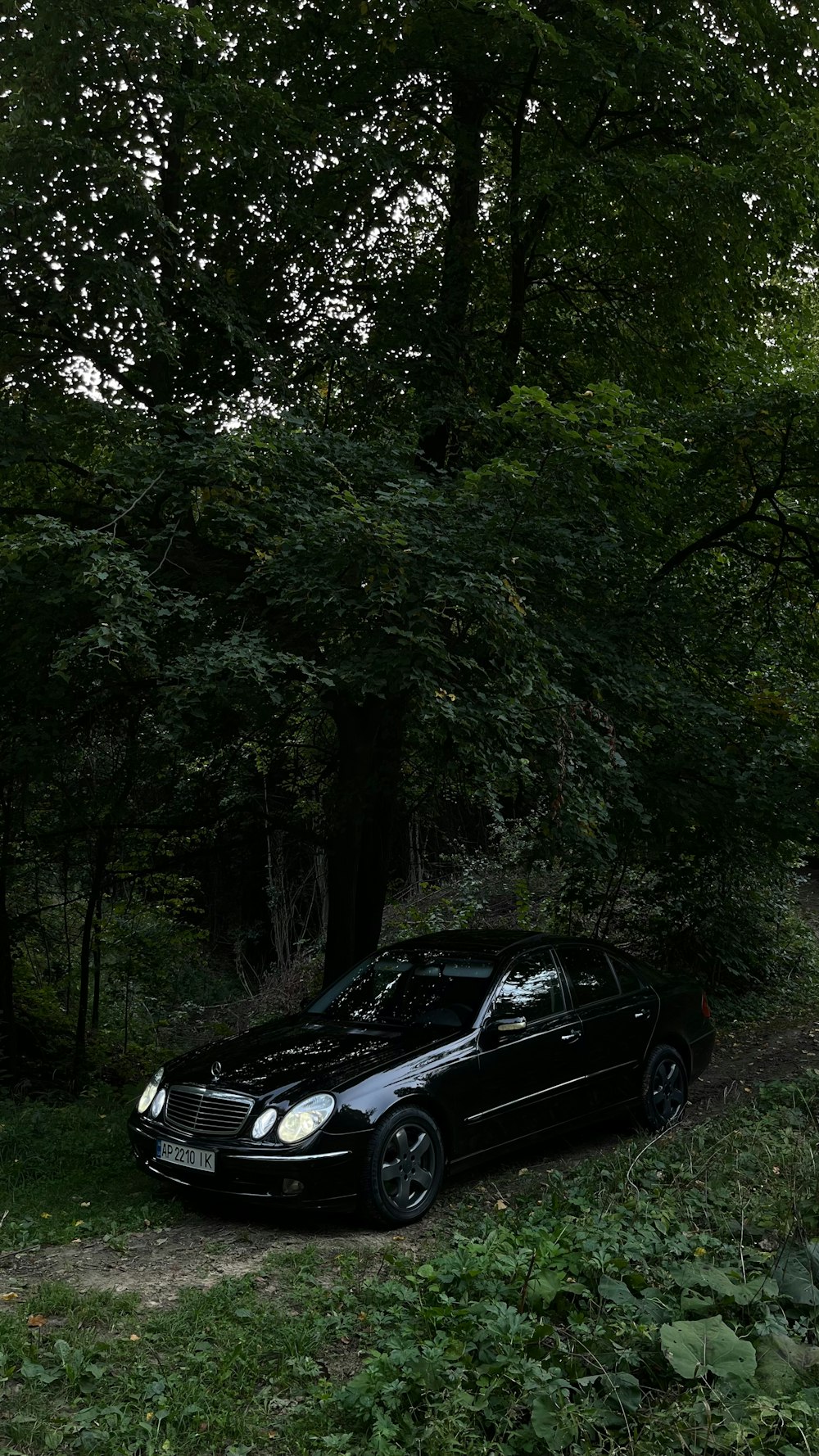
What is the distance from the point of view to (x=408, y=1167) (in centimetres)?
611

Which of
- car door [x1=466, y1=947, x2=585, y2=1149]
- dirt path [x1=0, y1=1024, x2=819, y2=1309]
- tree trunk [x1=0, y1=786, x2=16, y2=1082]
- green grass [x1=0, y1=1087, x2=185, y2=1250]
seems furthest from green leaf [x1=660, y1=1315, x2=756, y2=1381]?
tree trunk [x1=0, y1=786, x2=16, y2=1082]

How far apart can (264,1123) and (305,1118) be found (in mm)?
235

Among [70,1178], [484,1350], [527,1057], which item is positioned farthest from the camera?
[70,1178]

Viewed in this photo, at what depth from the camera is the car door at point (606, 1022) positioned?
746 cm

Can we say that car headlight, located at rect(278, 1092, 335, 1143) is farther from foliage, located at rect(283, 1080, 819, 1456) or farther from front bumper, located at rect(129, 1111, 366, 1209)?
foliage, located at rect(283, 1080, 819, 1456)

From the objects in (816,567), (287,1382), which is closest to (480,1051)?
(287,1382)

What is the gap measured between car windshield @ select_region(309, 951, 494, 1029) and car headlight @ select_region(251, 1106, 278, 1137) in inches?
45.4

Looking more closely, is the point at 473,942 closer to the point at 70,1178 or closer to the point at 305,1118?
the point at 305,1118

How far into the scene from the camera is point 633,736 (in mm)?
9141

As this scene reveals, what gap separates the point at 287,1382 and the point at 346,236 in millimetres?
9623

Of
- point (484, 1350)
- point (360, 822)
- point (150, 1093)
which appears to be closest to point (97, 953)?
point (360, 822)

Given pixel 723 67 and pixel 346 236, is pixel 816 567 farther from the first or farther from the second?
pixel 346 236

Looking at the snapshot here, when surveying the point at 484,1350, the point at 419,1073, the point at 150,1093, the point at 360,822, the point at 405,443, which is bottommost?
the point at 484,1350

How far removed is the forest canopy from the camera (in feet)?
25.0
